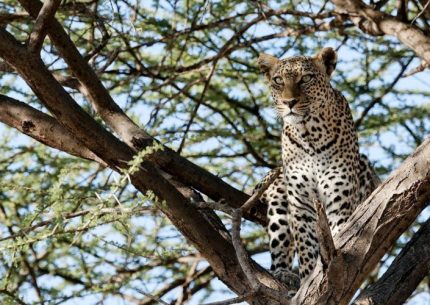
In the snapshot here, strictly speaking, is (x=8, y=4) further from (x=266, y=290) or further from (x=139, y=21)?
(x=266, y=290)

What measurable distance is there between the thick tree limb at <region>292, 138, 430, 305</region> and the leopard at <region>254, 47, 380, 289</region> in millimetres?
2165

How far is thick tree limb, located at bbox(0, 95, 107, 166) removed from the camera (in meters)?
6.62

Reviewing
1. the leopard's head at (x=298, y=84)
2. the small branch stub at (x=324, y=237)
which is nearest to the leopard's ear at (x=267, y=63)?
the leopard's head at (x=298, y=84)

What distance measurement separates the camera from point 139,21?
1035 cm

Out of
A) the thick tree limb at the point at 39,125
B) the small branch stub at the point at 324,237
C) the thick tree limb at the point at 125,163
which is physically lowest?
the small branch stub at the point at 324,237

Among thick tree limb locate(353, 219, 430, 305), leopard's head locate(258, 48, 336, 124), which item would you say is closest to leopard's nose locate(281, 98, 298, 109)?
leopard's head locate(258, 48, 336, 124)

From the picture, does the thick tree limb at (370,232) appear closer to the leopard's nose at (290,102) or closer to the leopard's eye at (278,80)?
the leopard's nose at (290,102)

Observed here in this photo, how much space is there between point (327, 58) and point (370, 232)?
10.0 feet

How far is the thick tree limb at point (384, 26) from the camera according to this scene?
8553 millimetres

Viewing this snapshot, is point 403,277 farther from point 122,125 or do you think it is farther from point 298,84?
point 298,84

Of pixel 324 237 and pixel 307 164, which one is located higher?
pixel 307 164

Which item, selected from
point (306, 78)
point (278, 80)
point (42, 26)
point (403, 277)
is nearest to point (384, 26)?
point (306, 78)

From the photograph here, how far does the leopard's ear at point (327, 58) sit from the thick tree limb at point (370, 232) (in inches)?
107

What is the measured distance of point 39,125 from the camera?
21.8 feet
